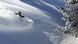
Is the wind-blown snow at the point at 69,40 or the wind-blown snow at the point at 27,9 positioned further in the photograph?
the wind-blown snow at the point at 27,9

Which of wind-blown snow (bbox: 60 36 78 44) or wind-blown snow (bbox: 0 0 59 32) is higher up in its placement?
wind-blown snow (bbox: 0 0 59 32)

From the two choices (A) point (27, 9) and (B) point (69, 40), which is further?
(A) point (27, 9)

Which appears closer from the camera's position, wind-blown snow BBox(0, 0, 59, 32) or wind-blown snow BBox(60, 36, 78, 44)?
wind-blown snow BBox(60, 36, 78, 44)

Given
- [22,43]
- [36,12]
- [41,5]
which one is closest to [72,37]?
[22,43]

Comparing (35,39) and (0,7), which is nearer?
(35,39)

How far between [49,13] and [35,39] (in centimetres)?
946

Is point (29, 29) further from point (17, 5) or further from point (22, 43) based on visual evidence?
point (17, 5)

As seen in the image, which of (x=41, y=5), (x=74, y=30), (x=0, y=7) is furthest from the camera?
(x=41, y=5)

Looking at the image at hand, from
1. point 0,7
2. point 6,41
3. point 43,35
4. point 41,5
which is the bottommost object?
point 6,41

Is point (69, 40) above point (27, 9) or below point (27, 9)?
below

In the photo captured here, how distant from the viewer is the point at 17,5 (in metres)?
31.1

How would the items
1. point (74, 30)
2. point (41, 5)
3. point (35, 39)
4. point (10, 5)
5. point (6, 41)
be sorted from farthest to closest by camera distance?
point (41, 5), point (10, 5), point (74, 30), point (35, 39), point (6, 41)

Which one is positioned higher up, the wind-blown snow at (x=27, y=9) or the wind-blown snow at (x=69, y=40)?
the wind-blown snow at (x=27, y=9)

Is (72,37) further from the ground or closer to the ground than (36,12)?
closer to the ground
